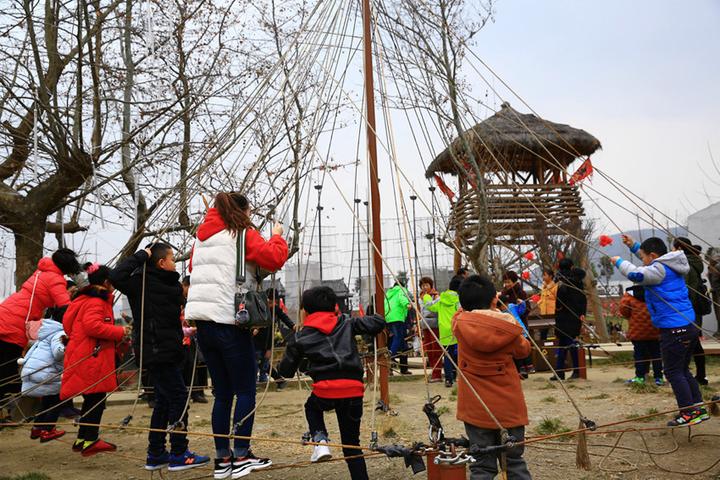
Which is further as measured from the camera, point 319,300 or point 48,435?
point 48,435

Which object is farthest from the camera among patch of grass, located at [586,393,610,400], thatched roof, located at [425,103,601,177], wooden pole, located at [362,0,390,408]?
thatched roof, located at [425,103,601,177]

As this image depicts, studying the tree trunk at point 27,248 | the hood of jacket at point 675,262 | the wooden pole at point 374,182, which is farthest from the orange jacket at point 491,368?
the tree trunk at point 27,248

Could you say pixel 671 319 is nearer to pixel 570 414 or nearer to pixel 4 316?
pixel 570 414

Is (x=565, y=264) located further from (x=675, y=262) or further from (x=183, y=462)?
(x=183, y=462)

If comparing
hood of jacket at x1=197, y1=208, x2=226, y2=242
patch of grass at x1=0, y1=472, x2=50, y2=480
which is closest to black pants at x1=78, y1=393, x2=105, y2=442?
patch of grass at x1=0, y1=472, x2=50, y2=480

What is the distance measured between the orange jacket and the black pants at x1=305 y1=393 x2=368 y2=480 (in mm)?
532

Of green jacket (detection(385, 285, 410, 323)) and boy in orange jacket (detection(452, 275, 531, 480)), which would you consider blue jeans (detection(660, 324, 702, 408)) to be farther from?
green jacket (detection(385, 285, 410, 323))

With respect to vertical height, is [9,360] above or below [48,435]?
above

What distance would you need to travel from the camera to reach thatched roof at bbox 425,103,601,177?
36.5 feet

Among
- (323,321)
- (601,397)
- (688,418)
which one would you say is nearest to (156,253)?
(323,321)

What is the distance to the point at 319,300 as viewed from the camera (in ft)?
10.5

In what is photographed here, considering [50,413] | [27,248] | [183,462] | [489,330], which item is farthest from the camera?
[27,248]

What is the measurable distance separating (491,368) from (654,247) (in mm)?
2092

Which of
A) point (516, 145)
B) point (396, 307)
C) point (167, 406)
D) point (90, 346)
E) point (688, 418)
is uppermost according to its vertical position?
point (516, 145)
